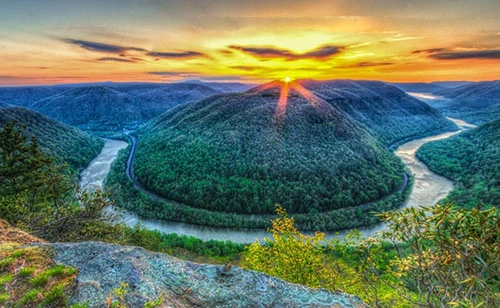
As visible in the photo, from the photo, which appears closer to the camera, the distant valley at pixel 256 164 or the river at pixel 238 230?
the river at pixel 238 230

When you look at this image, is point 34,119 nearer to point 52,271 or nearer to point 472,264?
point 52,271

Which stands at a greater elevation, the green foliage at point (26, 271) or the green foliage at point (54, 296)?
the green foliage at point (26, 271)

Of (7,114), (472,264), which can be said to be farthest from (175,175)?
(7,114)

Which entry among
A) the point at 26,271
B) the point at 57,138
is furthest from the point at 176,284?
the point at 57,138

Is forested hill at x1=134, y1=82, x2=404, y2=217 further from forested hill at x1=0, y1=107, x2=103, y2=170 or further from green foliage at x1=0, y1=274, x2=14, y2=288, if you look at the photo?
green foliage at x1=0, y1=274, x2=14, y2=288

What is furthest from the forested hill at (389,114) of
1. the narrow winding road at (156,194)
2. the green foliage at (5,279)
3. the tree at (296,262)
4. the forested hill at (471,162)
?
the green foliage at (5,279)

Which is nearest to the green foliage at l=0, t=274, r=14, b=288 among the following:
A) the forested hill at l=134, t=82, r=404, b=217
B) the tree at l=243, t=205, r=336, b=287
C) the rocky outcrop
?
the rocky outcrop

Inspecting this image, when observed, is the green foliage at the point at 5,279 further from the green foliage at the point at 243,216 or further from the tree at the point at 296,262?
the green foliage at the point at 243,216

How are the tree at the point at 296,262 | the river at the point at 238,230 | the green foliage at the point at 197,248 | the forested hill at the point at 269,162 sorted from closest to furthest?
the tree at the point at 296,262
the green foliage at the point at 197,248
the river at the point at 238,230
the forested hill at the point at 269,162

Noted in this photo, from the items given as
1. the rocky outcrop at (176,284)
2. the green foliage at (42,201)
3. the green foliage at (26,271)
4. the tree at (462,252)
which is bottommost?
the green foliage at (42,201)
